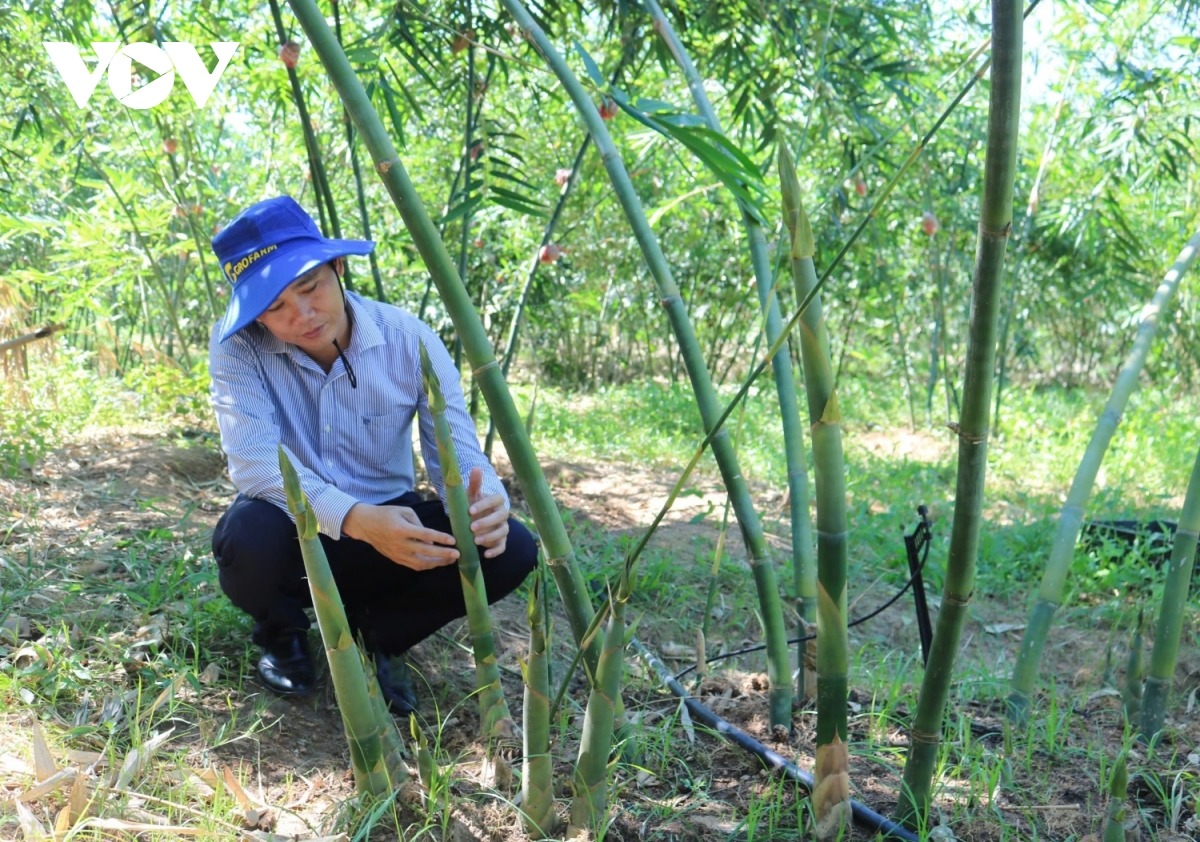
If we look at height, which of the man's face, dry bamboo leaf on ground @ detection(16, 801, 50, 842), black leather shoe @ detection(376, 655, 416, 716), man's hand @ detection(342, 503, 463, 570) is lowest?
black leather shoe @ detection(376, 655, 416, 716)

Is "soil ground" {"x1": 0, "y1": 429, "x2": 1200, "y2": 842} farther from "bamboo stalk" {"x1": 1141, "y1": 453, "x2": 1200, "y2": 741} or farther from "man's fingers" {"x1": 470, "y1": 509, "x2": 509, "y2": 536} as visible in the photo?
"man's fingers" {"x1": 470, "y1": 509, "x2": 509, "y2": 536}

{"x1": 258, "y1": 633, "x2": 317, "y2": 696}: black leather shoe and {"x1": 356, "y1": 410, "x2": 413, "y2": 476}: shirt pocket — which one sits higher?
{"x1": 356, "y1": 410, "x2": 413, "y2": 476}: shirt pocket

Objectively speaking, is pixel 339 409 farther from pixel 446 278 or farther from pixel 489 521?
pixel 446 278

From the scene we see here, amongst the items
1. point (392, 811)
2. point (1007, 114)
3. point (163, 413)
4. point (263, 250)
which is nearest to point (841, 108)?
point (263, 250)

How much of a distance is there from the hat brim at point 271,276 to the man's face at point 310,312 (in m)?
0.04

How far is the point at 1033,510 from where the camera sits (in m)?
4.46

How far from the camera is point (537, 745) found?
1.54m

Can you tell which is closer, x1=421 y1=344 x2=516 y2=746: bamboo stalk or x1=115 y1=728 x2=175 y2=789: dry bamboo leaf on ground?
x1=421 y1=344 x2=516 y2=746: bamboo stalk

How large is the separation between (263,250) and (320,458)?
0.44 meters

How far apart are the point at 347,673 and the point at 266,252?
0.93 m

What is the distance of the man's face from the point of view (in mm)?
2020

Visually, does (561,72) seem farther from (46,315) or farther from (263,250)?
(46,315)

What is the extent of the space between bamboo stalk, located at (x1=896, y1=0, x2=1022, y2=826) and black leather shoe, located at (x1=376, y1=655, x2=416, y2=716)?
1.00 meters

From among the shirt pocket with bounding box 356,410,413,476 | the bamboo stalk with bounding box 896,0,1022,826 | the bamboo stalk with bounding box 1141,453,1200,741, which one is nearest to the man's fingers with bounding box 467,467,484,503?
the shirt pocket with bounding box 356,410,413,476
